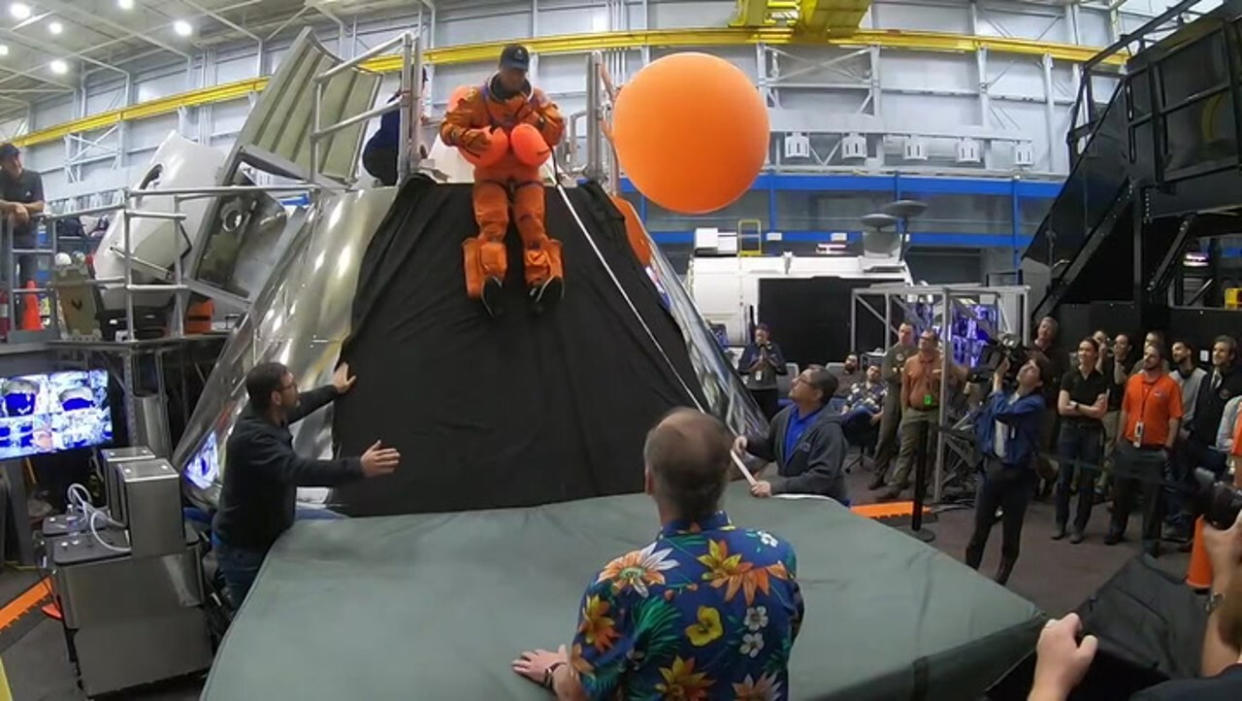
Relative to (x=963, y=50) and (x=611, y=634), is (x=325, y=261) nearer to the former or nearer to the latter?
(x=611, y=634)

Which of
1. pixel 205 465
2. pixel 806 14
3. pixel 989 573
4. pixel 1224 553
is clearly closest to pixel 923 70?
pixel 806 14

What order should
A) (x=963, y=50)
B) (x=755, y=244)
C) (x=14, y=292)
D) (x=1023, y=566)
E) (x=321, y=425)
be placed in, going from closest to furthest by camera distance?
(x=321, y=425), (x=1023, y=566), (x=14, y=292), (x=755, y=244), (x=963, y=50)

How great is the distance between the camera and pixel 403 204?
348 centimetres

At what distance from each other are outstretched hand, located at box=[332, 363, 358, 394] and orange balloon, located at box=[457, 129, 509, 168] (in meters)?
0.99

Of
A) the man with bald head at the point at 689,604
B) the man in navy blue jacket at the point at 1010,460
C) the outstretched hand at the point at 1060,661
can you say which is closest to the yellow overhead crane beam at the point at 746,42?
the man in navy blue jacket at the point at 1010,460

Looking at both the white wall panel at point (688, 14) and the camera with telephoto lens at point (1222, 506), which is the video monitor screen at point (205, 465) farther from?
the white wall panel at point (688, 14)

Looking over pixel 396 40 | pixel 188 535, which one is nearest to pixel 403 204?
pixel 396 40

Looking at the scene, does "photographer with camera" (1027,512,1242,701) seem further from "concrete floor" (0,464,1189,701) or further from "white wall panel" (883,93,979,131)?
"white wall panel" (883,93,979,131)

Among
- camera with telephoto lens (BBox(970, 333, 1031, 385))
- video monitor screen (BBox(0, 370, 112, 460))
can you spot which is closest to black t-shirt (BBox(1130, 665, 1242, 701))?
camera with telephoto lens (BBox(970, 333, 1031, 385))

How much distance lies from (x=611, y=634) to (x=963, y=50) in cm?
1582

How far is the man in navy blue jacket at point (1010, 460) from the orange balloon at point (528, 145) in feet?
9.98

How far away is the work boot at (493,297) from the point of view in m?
3.20

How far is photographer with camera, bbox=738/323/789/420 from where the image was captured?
8.12m

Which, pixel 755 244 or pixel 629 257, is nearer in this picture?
pixel 629 257
